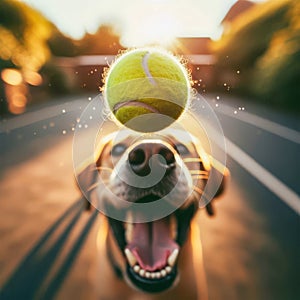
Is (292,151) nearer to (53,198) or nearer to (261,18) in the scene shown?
(53,198)

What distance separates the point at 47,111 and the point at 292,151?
12473 mm

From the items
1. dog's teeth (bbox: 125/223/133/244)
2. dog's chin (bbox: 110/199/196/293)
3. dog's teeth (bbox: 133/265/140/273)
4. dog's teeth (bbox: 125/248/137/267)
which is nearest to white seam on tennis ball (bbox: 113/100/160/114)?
dog's chin (bbox: 110/199/196/293)

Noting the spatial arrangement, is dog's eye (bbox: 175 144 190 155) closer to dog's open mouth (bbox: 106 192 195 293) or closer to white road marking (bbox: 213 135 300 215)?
dog's open mouth (bbox: 106 192 195 293)

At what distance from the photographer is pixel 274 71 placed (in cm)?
1970

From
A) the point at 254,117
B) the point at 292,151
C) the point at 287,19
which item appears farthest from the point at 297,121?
the point at 287,19

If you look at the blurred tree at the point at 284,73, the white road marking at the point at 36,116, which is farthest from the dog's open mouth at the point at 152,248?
the blurred tree at the point at 284,73

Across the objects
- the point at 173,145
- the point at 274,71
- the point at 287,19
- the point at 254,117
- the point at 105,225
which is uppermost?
the point at 173,145

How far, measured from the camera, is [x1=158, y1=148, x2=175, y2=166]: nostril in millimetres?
2473

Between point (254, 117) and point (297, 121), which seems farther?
point (254, 117)

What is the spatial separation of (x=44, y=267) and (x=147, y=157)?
2.37 meters

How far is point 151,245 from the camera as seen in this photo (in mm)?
2883

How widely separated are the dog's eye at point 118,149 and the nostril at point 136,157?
38 cm

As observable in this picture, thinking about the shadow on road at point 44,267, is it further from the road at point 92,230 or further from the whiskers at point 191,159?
the whiskers at point 191,159

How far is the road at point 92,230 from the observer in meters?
3.95
